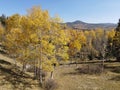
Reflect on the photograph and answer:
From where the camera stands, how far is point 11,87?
1219 inches

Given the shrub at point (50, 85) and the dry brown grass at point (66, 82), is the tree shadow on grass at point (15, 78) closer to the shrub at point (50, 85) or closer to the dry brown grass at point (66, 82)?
the dry brown grass at point (66, 82)

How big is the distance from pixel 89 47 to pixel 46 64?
6732cm

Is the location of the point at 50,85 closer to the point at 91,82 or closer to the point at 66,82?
the point at 66,82

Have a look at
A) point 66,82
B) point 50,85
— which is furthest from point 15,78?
point 66,82

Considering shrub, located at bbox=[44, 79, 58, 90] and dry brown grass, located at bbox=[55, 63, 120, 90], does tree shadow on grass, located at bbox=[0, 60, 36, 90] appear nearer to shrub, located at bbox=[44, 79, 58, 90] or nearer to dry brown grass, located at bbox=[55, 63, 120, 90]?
shrub, located at bbox=[44, 79, 58, 90]

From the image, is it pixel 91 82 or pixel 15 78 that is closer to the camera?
pixel 15 78

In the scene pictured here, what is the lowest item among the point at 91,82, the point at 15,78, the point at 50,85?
the point at 91,82

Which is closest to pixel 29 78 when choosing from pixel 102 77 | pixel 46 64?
pixel 46 64

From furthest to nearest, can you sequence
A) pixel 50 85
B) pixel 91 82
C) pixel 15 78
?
pixel 91 82, pixel 15 78, pixel 50 85

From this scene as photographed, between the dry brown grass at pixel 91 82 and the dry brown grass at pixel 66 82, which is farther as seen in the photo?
the dry brown grass at pixel 91 82

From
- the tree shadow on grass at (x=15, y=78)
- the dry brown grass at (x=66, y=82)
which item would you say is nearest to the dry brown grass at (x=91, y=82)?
the dry brown grass at (x=66, y=82)

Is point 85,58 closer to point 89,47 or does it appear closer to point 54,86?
point 89,47

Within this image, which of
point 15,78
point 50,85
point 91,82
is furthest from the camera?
point 91,82

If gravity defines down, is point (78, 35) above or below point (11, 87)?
above
